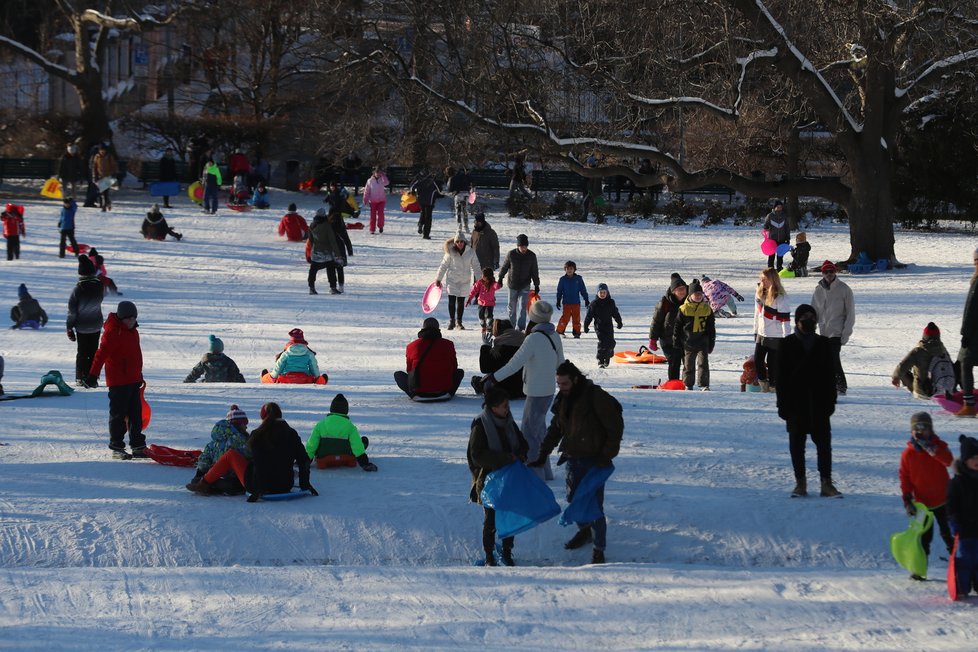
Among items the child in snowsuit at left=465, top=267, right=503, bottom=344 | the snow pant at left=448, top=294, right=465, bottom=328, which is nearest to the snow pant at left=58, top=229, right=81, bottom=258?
the snow pant at left=448, top=294, right=465, bottom=328

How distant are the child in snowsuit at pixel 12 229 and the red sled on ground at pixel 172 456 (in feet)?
50.8

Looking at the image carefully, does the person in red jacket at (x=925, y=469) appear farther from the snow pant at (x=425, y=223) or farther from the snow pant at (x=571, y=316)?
the snow pant at (x=425, y=223)

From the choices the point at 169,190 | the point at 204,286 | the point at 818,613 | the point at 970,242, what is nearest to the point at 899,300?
the point at 970,242

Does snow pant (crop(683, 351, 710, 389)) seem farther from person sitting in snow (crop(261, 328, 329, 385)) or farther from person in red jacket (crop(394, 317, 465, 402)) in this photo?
person sitting in snow (crop(261, 328, 329, 385))

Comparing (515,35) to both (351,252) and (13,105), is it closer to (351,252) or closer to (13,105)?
(351,252)

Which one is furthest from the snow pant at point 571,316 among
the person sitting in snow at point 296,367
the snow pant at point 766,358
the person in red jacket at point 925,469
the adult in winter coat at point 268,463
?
the person in red jacket at point 925,469

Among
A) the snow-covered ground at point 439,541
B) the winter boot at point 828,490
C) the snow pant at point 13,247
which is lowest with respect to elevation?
the snow-covered ground at point 439,541

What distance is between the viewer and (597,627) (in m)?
7.78

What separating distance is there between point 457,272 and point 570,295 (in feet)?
5.52

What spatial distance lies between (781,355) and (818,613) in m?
2.03

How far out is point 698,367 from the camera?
47.3ft

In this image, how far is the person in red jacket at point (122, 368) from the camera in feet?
35.1

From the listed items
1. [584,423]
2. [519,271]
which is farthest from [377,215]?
[584,423]

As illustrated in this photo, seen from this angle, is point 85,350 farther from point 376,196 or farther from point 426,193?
point 376,196
